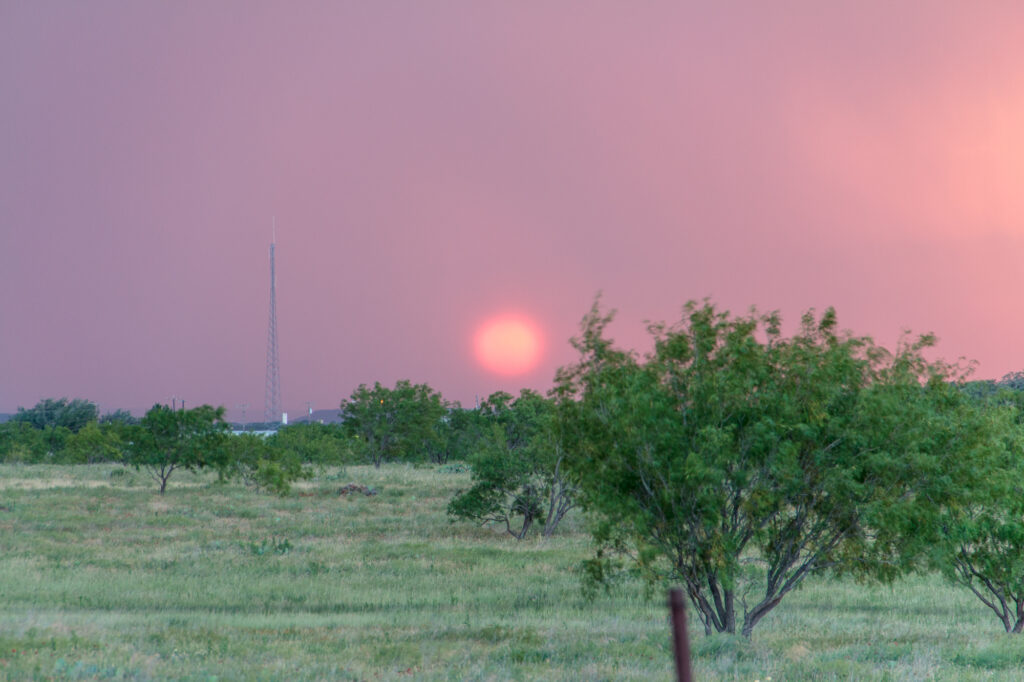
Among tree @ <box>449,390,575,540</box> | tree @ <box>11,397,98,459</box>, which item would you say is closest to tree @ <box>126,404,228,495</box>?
tree @ <box>449,390,575,540</box>

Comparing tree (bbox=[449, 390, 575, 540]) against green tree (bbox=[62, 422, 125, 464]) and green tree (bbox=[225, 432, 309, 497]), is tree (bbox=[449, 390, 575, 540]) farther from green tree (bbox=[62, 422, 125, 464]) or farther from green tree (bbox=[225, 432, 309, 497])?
green tree (bbox=[62, 422, 125, 464])

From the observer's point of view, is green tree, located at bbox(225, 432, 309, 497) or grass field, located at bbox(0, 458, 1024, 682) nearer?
grass field, located at bbox(0, 458, 1024, 682)

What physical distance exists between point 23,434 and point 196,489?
5930 centimetres

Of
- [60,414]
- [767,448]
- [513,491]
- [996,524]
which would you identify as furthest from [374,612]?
[60,414]

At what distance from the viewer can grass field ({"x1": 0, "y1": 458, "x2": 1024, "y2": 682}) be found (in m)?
13.9

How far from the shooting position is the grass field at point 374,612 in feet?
45.5

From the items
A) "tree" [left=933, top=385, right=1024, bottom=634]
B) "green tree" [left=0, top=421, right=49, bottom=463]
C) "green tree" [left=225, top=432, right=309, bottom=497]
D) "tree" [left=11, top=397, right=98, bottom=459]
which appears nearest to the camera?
"tree" [left=933, top=385, right=1024, bottom=634]

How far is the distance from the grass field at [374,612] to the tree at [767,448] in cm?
182

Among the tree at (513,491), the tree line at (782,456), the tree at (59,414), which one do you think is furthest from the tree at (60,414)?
the tree line at (782,456)

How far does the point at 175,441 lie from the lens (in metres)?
55.5

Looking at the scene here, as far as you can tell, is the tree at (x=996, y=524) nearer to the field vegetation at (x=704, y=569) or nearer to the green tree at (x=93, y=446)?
the field vegetation at (x=704, y=569)

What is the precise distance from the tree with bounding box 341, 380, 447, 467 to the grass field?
55649 millimetres

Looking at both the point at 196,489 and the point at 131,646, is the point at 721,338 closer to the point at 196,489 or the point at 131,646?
the point at 131,646

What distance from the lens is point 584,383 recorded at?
680 inches
